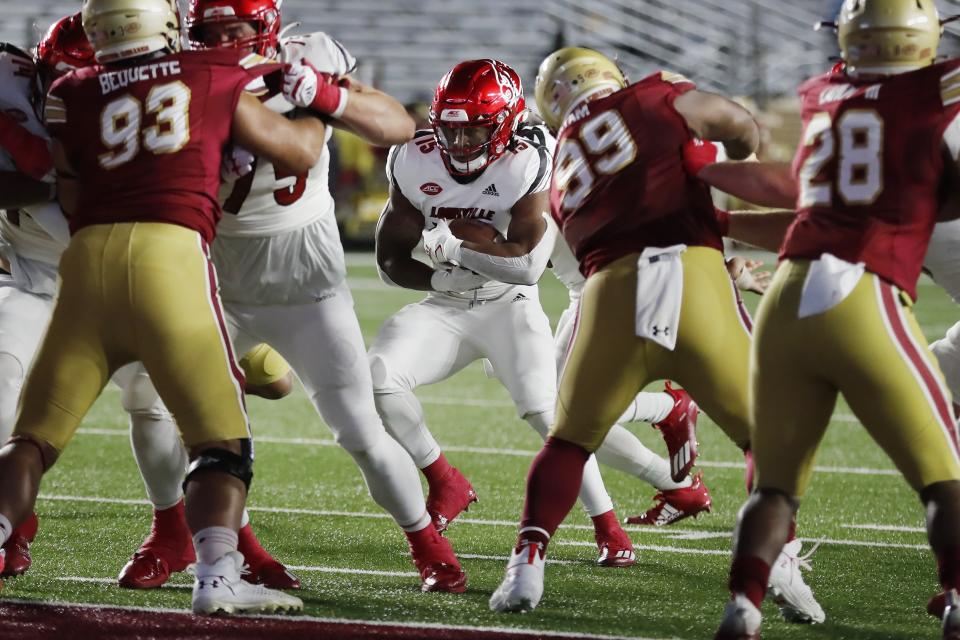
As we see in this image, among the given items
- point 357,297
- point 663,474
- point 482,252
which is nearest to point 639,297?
point 482,252

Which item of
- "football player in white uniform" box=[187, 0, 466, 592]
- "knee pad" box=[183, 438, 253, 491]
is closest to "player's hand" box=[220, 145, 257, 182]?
"football player in white uniform" box=[187, 0, 466, 592]

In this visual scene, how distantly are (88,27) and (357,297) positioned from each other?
33.8ft

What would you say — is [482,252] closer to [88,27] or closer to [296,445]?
[88,27]

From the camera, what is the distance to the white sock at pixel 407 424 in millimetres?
4547

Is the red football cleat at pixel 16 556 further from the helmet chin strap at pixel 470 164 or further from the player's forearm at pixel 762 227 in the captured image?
the player's forearm at pixel 762 227

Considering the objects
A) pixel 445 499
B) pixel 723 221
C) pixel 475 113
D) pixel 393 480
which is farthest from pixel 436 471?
pixel 723 221

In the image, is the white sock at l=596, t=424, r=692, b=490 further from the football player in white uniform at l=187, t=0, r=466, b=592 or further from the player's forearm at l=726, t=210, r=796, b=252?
the player's forearm at l=726, t=210, r=796, b=252

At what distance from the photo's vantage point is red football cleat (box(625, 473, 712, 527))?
497 centimetres

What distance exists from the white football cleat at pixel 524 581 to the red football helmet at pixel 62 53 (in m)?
1.80

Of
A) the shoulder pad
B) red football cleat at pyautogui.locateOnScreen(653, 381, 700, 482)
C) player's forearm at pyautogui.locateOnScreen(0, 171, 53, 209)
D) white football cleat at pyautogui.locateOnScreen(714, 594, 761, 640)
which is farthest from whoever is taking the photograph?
red football cleat at pyautogui.locateOnScreen(653, 381, 700, 482)

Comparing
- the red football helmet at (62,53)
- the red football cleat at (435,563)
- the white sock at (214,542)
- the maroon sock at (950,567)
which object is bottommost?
the red football cleat at (435,563)

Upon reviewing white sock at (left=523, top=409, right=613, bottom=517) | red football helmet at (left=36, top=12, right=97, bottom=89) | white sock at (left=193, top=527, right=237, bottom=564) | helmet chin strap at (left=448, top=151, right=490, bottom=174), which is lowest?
white sock at (left=523, top=409, right=613, bottom=517)

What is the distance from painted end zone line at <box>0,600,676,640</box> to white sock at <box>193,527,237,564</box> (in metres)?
0.18

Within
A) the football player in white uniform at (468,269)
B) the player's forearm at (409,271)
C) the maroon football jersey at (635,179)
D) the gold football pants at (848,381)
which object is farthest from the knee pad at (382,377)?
the gold football pants at (848,381)
